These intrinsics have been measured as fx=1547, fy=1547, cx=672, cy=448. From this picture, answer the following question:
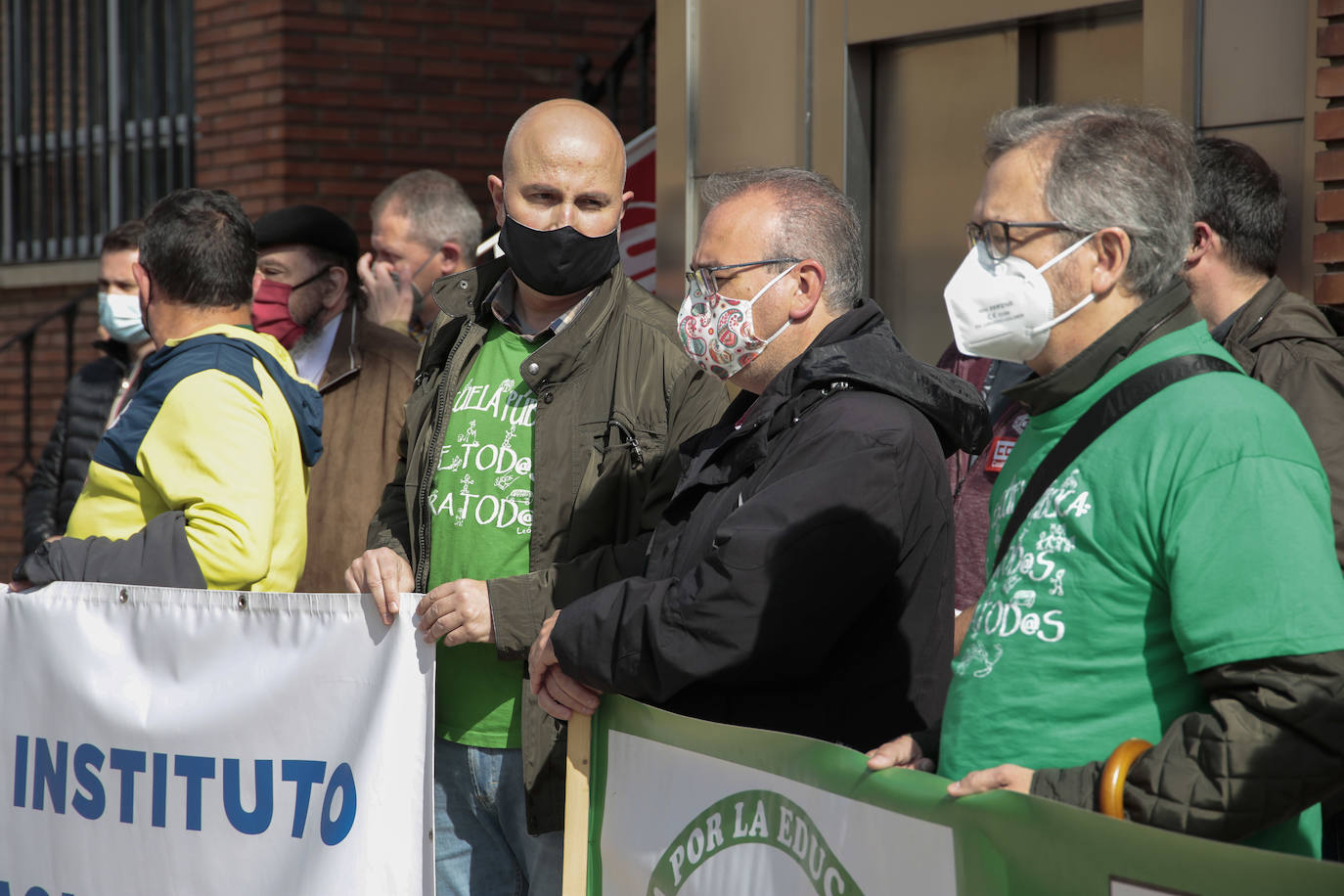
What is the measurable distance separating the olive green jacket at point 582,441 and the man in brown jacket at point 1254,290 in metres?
1.20

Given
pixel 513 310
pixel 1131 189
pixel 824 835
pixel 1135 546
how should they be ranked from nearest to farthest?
1. pixel 1135 546
2. pixel 1131 189
3. pixel 824 835
4. pixel 513 310

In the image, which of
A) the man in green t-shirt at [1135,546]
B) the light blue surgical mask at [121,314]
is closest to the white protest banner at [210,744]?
the man in green t-shirt at [1135,546]

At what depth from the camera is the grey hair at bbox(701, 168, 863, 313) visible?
2873mm

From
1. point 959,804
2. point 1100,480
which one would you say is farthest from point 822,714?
point 1100,480

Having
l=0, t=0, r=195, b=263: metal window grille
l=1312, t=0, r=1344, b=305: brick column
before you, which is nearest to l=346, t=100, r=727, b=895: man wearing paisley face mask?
l=1312, t=0, r=1344, b=305: brick column

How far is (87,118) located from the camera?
11.2m

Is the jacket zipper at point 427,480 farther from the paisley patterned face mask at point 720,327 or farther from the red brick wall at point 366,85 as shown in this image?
the red brick wall at point 366,85

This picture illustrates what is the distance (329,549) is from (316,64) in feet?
17.0

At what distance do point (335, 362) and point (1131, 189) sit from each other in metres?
3.07

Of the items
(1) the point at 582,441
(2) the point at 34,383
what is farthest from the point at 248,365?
(2) the point at 34,383

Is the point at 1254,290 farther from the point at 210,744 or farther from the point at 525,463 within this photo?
the point at 210,744

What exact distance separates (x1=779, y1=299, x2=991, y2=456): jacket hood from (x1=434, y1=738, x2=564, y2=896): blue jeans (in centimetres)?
106

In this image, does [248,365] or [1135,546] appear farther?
[248,365]

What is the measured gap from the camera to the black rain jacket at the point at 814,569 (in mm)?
2471
